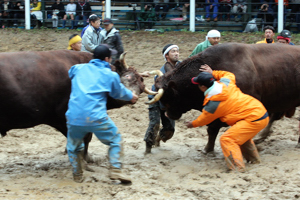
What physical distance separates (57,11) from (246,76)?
10210 mm

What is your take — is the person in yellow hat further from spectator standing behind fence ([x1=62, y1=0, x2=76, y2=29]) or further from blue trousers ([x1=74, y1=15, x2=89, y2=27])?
spectator standing behind fence ([x1=62, y1=0, x2=76, y2=29])

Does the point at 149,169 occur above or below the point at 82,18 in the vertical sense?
below

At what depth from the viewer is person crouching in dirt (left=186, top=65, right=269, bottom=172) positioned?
5.86m

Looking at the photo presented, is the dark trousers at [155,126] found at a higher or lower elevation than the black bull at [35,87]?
lower

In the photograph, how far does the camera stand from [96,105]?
207 inches

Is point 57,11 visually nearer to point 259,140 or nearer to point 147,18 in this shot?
point 147,18

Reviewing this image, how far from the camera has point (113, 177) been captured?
537cm

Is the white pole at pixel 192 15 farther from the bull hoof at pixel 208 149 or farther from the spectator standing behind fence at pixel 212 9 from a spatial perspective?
the bull hoof at pixel 208 149

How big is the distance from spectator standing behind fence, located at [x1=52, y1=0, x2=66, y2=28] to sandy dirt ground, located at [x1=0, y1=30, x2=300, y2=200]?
6329 millimetres

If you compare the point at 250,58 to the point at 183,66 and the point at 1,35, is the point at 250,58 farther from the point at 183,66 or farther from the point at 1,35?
the point at 1,35

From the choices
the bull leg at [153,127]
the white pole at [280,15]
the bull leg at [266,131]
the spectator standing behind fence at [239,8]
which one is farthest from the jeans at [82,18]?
the bull leg at [266,131]

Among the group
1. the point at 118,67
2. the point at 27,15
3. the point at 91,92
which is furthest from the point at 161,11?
the point at 91,92

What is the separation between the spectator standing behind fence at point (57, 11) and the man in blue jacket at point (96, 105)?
32.6 feet

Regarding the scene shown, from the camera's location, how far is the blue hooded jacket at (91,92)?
522 centimetres
